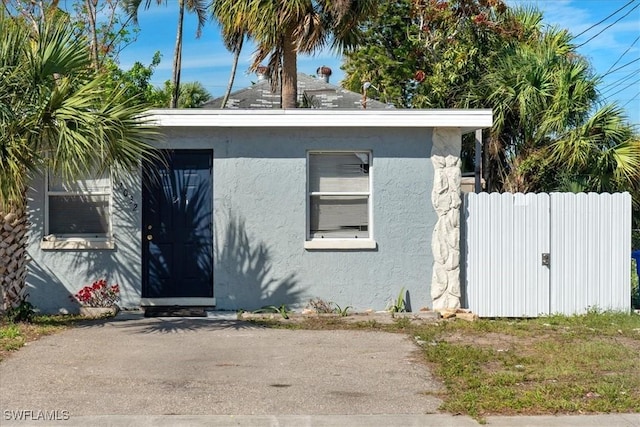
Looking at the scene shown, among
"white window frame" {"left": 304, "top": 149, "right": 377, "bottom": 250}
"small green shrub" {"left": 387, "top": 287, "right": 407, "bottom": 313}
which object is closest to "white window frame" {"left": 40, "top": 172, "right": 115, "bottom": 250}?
"white window frame" {"left": 304, "top": 149, "right": 377, "bottom": 250}

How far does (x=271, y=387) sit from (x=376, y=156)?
5.29 meters

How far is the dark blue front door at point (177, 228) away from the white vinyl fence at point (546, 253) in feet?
13.3

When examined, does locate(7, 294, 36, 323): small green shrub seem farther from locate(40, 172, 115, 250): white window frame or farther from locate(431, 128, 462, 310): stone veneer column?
locate(431, 128, 462, 310): stone veneer column

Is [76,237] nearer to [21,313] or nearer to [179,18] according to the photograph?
[21,313]

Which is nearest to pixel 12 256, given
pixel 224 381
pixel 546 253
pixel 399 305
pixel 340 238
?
pixel 224 381

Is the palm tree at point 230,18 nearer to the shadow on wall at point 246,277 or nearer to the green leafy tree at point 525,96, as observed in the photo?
the green leafy tree at point 525,96

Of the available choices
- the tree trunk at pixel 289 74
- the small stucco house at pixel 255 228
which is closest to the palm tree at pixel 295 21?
the tree trunk at pixel 289 74

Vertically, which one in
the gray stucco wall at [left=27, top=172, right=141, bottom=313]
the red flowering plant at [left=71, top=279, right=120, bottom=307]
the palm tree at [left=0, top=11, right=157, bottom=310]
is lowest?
the red flowering plant at [left=71, top=279, right=120, bottom=307]

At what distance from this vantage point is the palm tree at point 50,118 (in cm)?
935

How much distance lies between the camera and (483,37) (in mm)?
19750

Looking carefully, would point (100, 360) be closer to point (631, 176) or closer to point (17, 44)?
point (17, 44)

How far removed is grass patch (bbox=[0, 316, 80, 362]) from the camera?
914cm

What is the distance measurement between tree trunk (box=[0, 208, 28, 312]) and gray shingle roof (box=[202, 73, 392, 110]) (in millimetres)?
10706

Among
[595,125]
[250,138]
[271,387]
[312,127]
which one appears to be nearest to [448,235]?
[312,127]
